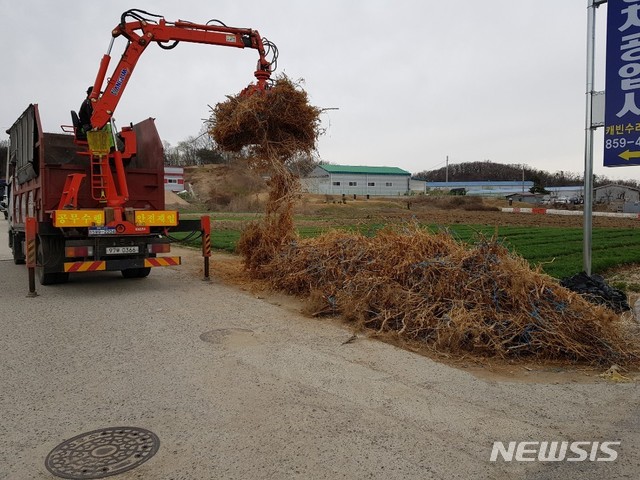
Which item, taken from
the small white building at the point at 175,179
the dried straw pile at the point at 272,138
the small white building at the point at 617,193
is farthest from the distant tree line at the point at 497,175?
the dried straw pile at the point at 272,138

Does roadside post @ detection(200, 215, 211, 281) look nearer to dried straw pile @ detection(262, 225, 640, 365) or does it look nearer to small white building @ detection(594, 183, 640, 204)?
dried straw pile @ detection(262, 225, 640, 365)

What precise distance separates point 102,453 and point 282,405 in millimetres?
1363

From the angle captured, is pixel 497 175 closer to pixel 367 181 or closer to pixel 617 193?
pixel 617 193

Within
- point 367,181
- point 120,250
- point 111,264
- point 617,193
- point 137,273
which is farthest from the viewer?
point 617,193

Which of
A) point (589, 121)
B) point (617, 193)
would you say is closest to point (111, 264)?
point (589, 121)

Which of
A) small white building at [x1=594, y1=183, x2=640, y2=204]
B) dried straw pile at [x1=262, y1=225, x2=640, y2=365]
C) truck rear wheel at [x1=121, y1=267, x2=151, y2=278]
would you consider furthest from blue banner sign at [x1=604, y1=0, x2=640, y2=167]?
small white building at [x1=594, y1=183, x2=640, y2=204]

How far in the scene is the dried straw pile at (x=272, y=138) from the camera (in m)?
9.45

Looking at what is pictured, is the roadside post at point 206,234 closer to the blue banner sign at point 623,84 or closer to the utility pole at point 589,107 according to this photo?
the utility pole at point 589,107

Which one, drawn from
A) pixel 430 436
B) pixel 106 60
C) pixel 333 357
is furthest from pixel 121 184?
pixel 430 436

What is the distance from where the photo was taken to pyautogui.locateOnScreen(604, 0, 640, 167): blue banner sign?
7332 mm

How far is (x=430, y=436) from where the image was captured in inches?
141

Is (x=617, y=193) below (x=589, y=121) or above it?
below

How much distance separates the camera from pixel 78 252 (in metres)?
8.80

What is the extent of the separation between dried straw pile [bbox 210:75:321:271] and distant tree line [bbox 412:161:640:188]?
104057 mm
